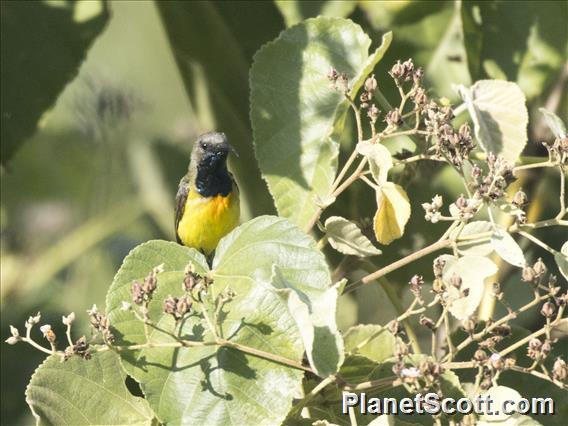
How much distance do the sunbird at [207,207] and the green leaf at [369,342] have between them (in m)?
1.68

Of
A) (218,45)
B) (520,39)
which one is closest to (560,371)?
(520,39)

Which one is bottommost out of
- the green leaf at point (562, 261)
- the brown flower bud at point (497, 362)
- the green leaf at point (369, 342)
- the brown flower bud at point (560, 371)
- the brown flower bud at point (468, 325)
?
the green leaf at point (369, 342)

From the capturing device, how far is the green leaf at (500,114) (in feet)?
7.66

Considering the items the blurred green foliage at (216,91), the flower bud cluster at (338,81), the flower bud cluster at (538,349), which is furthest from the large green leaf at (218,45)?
the flower bud cluster at (538,349)

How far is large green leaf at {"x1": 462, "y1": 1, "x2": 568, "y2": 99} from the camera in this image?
2852 millimetres

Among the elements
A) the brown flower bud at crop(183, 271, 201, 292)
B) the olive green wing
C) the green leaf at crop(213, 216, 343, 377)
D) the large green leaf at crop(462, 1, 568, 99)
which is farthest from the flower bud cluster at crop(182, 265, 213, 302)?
the olive green wing

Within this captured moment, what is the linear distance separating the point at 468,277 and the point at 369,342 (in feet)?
1.26

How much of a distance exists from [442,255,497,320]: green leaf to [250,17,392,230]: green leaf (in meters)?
0.48

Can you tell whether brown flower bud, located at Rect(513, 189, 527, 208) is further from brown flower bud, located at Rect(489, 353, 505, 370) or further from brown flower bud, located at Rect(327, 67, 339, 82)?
brown flower bud, located at Rect(327, 67, 339, 82)

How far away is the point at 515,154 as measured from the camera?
234cm

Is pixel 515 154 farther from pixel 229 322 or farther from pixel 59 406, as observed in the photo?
pixel 59 406

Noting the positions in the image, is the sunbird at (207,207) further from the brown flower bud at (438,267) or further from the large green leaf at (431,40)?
the brown flower bud at (438,267)

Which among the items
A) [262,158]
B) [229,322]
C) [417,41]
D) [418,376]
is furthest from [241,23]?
[418,376]

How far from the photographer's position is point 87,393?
2176 mm
